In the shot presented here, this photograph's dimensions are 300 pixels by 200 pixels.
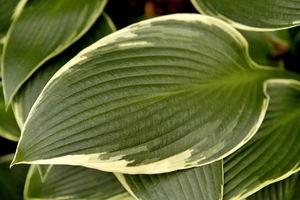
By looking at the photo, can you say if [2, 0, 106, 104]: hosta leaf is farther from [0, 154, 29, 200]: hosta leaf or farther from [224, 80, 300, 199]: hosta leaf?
[224, 80, 300, 199]: hosta leaf

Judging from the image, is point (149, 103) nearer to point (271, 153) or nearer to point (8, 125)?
point (271, 153)

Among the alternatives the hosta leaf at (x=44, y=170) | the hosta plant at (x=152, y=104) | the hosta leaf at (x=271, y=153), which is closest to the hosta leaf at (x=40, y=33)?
the hosta plant at (x=152, y=104)

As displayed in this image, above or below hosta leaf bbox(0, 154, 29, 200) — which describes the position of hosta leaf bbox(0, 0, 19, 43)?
above

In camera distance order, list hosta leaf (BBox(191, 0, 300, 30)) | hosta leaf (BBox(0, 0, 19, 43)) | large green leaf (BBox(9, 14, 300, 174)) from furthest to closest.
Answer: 1. hosta leaf (BBox(0, 0, 19, 43))
2. hosta leaf (BBox(191, 0, 300, 30))
3. large green leaf (BBox(9, 14, 300, 174))

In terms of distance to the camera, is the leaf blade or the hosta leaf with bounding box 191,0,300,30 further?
the hosta leaf with bounding box 191,0,300,30

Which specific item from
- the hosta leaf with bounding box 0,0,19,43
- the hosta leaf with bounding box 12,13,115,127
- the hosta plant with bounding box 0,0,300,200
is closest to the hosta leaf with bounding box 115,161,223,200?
the hosta plant with bounding box 0,0,300,200

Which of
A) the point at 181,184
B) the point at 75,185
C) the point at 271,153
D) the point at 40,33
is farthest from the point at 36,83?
the point at 271,153

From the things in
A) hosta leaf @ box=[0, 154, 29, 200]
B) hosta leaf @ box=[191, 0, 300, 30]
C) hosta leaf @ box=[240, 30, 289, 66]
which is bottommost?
hosta leaf @ box=[0, 154, 29, 200]
